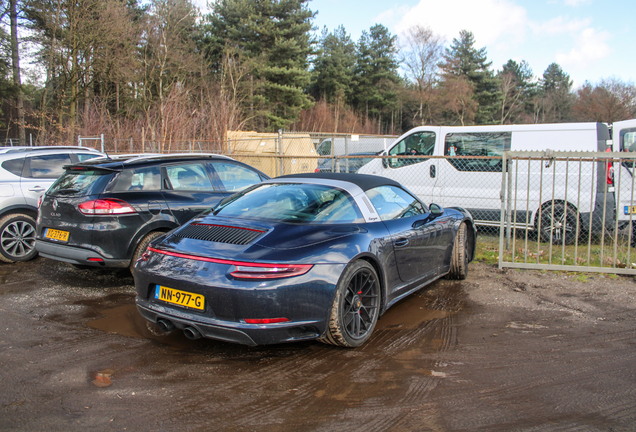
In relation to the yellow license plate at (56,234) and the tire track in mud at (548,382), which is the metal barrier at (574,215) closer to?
the tire track in mud at (548,382)

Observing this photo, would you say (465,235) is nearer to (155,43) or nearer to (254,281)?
(254,281)

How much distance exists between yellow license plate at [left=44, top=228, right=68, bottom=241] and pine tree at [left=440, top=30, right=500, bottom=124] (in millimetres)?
56716

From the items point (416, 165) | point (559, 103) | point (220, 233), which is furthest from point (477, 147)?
point (559, 103)

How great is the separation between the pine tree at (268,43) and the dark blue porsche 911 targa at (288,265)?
33.7 m

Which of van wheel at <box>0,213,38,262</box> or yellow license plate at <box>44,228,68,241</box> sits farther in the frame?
van wheel at <box>0,213,38,262</box>

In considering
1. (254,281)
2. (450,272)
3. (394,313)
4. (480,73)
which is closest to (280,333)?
(254,281)

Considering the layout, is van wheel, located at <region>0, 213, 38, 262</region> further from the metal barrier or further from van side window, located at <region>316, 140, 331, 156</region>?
van side window, located at <region>316, 140, 331, 156</region>

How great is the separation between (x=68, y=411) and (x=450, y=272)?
15.3 feet

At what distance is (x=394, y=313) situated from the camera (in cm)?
493

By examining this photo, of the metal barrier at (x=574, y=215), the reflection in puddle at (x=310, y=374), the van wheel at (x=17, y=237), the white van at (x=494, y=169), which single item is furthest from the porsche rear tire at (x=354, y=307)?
the van wheel at (x=17, y=237)

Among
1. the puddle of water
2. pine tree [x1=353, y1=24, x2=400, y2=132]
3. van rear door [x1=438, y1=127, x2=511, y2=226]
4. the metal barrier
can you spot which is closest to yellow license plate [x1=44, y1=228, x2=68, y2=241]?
the puddle of water

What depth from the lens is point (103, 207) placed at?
18.0 feet

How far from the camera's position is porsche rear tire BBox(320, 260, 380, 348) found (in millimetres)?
3686

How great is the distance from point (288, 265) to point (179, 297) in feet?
2.92
